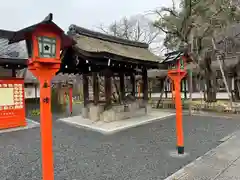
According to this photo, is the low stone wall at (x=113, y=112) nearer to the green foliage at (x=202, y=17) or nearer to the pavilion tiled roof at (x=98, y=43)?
the pavilion tiled roof at (x=98, y=43)

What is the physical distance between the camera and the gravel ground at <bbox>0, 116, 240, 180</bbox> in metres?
3.59

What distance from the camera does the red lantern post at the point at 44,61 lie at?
2311 mm

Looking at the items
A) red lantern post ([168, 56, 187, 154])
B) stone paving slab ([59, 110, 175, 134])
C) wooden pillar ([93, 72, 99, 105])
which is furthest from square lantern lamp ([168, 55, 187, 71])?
wooden pillar ([93, 72, 99, 105])

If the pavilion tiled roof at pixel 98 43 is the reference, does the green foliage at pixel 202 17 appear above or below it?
above

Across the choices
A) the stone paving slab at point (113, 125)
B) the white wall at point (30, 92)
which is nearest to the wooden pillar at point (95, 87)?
the stone paving slab at point (113, 125)

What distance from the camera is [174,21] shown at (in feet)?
39.5

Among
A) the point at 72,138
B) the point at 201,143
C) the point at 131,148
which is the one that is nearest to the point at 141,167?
the point at 131,148

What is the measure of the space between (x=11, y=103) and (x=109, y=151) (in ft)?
17.8

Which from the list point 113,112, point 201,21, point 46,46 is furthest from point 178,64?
point 201,21

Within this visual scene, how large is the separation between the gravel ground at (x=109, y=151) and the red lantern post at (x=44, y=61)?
1288mm

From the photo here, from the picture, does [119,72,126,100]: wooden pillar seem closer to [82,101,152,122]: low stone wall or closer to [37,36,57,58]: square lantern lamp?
[82,101,152,122]: low stone wall

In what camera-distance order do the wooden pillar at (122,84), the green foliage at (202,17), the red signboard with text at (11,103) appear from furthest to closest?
the green foliage at (202,17) < the wooden pillar at (122,84) < the red signboard with text at (11,103)

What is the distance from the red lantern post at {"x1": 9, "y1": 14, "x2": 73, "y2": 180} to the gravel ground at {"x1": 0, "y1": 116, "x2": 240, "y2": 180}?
1288 millimetres

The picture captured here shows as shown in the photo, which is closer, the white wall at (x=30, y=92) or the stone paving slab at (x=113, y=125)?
the stone paving slab at (x=113, y=125)
